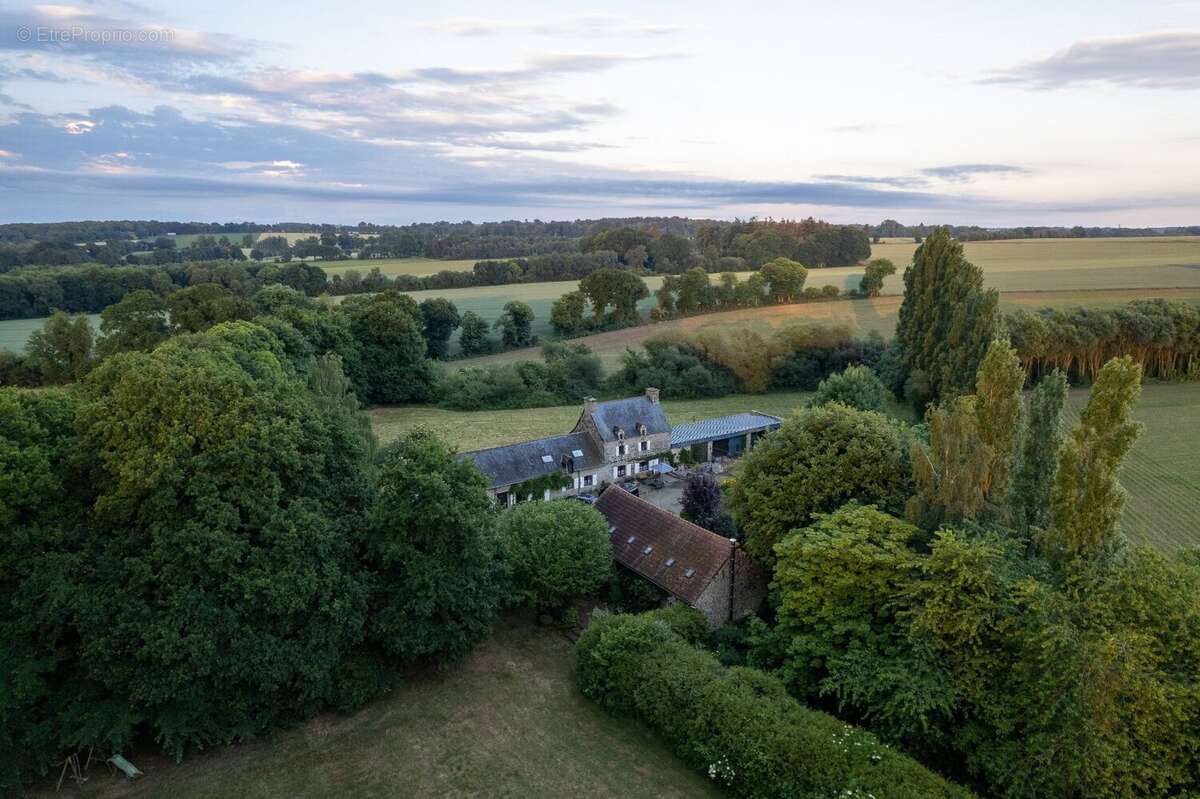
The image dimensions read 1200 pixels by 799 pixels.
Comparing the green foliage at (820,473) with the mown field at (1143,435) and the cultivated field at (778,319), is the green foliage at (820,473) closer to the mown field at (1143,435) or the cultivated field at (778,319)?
the mown field at (1143,435)

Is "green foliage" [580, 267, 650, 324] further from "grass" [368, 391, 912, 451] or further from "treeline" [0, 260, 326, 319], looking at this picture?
"treeline" [0, 260, 326, 319]

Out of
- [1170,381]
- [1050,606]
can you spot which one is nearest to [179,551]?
[1050,606]

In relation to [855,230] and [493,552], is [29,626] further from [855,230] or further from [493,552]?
[855,230]

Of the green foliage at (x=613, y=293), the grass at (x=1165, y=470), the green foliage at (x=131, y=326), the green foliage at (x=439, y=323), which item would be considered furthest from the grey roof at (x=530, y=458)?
the green foliage at (x=613, y=293)

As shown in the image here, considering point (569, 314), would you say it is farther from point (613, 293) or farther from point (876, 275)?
point (876, 275)

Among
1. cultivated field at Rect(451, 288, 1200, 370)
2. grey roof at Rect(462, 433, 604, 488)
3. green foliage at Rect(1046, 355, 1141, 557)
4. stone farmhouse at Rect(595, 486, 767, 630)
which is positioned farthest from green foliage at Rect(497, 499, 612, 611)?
cultivated field at Rect(451, 288, 1200, 370)

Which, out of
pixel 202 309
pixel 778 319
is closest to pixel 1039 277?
pixel 778 319
